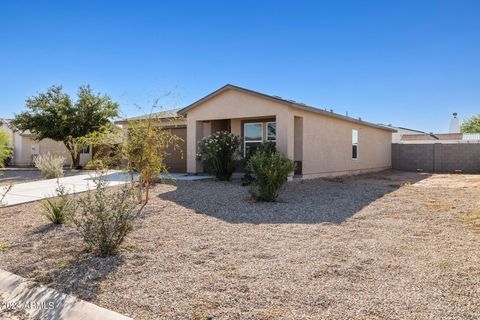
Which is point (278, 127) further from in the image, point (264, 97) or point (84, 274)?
point (84, 274)

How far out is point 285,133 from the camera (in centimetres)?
1348

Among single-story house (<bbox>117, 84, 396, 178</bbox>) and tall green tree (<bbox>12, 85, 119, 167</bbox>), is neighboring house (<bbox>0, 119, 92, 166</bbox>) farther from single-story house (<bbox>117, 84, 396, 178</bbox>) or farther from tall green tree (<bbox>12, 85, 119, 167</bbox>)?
single-story house (<bbox>117, 84, 396, 178</bbox>)

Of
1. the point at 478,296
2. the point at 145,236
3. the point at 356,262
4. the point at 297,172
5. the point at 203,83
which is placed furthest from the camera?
the point at 203,83

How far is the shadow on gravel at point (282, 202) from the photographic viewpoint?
26.3 feet

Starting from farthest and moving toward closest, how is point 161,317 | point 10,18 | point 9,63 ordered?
1. point 9,63
2. point 10,18
3. point 161,317

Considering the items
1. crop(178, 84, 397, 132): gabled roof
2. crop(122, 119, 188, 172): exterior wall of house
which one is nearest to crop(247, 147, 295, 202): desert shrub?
crop(178, 84, 397, 132): gabled roof

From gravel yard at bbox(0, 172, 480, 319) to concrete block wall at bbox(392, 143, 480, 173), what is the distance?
1617cm

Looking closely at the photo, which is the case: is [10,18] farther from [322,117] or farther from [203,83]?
[322,117]

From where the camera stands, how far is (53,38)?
1262 cm

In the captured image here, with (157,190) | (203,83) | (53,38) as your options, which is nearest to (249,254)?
(157,190)

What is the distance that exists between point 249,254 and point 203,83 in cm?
1482

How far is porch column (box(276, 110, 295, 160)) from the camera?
13.5 metres

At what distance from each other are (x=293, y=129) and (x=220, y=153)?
2.97 m

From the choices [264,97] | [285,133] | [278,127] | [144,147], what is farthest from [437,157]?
[144,147]
